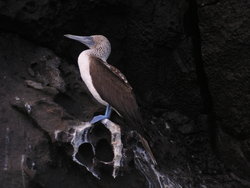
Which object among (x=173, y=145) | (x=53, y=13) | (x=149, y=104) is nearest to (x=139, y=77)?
(x=149, y=104)

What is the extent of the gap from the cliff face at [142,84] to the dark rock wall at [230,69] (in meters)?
0.01

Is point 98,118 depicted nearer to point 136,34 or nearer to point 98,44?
point 98,44

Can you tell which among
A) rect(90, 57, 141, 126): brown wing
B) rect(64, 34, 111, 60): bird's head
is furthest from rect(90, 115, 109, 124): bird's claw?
rect(64, 34, 111, 60): bird's head

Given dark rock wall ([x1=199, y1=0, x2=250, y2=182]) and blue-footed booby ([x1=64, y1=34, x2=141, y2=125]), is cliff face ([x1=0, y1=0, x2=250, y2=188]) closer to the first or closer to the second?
dark rock wall ([x1=199, y1=0, x2=250, y2=182])

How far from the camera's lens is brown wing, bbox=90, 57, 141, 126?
4832 millimetres

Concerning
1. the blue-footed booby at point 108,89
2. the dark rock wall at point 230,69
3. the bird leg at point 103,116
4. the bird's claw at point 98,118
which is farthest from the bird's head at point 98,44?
the dark rock wall at point 230,69

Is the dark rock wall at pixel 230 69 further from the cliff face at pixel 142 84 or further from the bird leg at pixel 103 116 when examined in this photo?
the bird leg at pixel 103 116

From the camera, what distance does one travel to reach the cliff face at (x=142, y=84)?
4793 millimetres

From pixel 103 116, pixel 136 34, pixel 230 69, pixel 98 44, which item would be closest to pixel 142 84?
pixel 136 34

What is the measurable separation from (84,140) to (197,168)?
6.06 ft

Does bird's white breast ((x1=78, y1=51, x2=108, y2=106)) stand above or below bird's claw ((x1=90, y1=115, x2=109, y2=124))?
above

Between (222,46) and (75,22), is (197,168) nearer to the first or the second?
(222,46)

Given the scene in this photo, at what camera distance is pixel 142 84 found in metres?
6.32

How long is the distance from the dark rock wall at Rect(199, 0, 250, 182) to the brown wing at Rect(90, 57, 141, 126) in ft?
3.43
